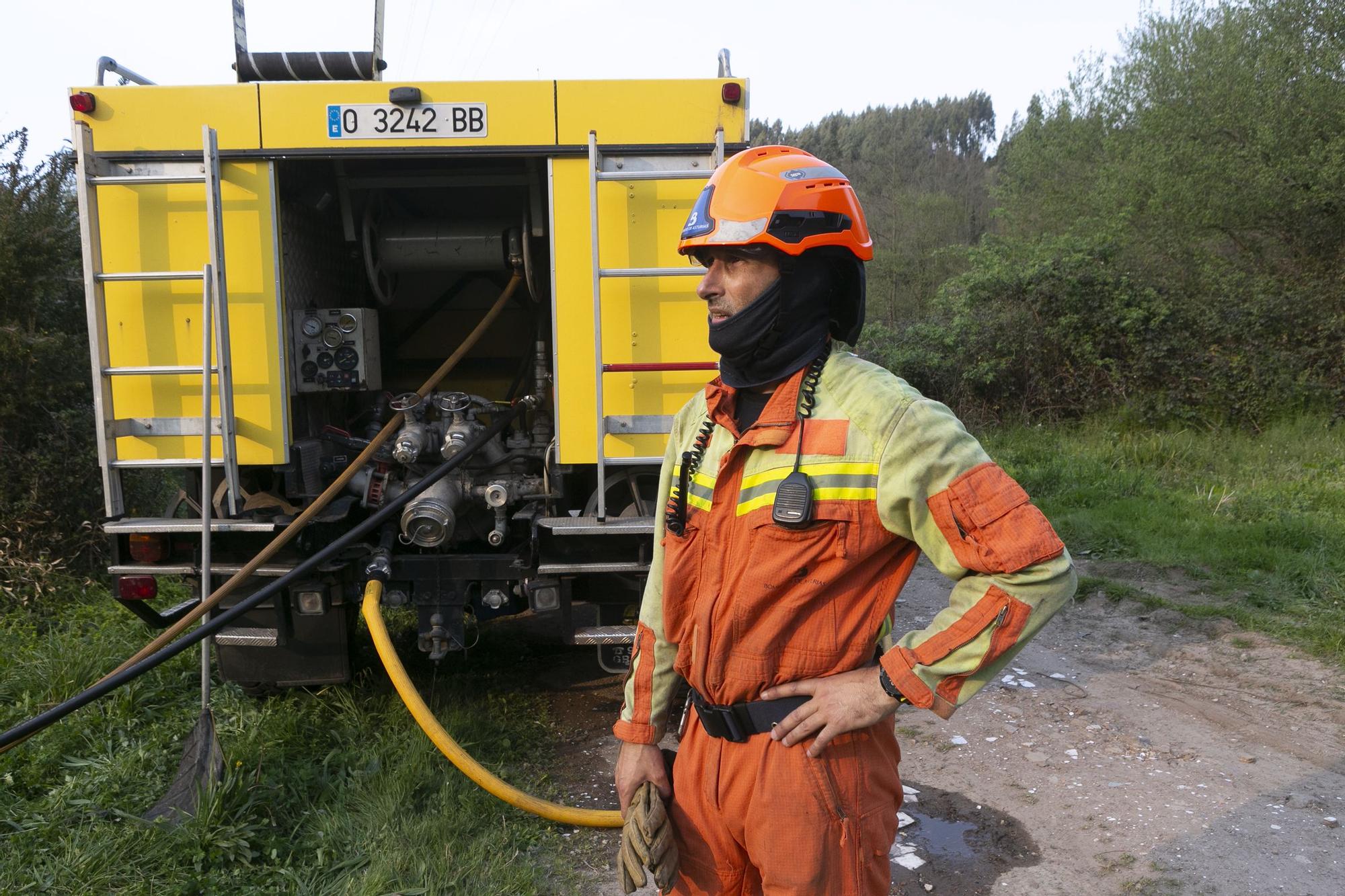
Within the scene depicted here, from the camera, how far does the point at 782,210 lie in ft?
6.38

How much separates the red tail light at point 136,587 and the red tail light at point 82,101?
77.0 inches

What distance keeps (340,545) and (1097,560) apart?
606 centimetres

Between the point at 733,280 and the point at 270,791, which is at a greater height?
the point at 733,280

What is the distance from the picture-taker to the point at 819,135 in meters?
46.0

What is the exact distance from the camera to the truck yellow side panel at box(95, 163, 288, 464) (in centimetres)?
399

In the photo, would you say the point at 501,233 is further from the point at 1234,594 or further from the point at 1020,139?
the point at 1020,139

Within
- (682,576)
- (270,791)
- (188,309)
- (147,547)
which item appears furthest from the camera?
(147,547)

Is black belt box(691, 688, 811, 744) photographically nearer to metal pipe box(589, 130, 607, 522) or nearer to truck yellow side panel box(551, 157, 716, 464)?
metal pipe box(589, 130, 607, 522)

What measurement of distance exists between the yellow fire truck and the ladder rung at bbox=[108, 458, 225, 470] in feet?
0.05

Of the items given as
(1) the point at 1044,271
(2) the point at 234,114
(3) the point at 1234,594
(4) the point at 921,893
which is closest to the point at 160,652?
(2) the point at 234,114

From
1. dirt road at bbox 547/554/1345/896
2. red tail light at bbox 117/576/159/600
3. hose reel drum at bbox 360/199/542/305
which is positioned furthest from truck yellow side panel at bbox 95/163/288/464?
dirt road at bbox 547/554/1345/896

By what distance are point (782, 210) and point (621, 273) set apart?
6.86 ft

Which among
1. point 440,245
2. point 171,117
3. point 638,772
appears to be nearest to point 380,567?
point 440,245

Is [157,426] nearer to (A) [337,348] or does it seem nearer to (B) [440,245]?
(A) [337,348]
